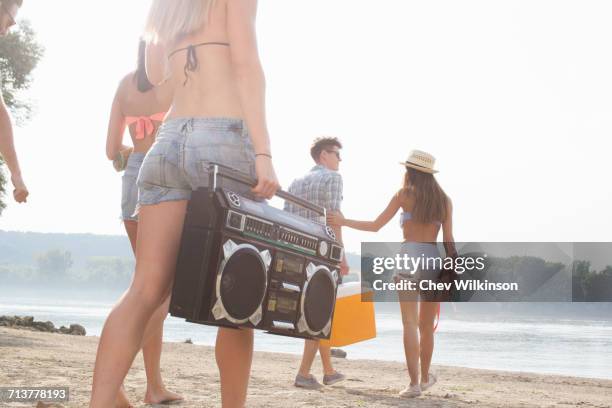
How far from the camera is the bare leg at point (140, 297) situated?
107 inches

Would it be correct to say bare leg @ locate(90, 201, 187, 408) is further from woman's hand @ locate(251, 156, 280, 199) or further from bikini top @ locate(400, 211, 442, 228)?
bikini top @ locate(400, 211, 442, 228)

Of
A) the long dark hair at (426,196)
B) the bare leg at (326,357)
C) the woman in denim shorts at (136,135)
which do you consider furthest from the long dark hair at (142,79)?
the bare leg at (326,357)

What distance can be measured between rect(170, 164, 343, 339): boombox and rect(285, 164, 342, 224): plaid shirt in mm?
3306

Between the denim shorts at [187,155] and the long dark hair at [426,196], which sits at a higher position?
the long dark hair at [426,196]

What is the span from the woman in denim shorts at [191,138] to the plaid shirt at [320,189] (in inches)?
141

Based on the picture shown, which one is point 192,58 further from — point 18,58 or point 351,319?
point 18,58

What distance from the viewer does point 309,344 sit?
20.9ft

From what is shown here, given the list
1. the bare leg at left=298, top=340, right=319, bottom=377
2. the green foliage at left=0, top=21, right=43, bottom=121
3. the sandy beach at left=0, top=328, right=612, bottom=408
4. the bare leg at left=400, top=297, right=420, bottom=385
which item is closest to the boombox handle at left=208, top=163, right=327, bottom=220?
the sandy beach at left=0, top=328, right=612, bottom=408

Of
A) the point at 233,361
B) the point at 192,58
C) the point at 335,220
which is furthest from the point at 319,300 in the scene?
the point at 335,220

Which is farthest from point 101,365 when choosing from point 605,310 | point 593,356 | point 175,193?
point 605,310

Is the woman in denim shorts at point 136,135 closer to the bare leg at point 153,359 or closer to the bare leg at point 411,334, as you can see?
the bare leg at point 153,359

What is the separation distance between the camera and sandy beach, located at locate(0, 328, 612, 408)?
17.3ft

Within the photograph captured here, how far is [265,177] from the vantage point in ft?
9.45

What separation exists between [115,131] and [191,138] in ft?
5.73
